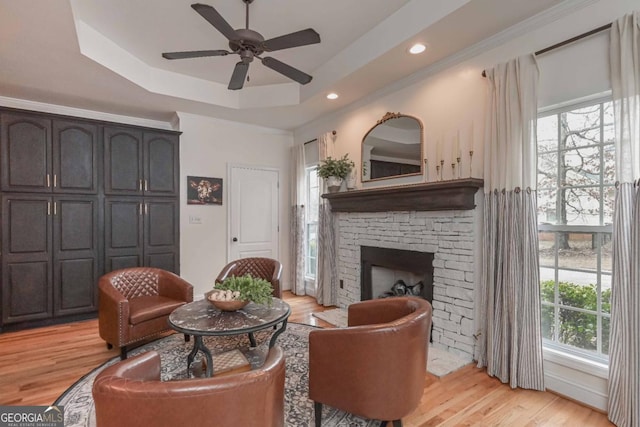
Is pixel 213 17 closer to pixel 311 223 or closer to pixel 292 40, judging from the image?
pixel 292 40

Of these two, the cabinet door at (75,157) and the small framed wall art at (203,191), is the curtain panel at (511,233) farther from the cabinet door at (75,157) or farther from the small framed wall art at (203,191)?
the cabinet door at (75,157)

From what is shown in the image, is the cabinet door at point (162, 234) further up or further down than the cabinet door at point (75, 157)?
further down

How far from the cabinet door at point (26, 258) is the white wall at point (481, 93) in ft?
13.0

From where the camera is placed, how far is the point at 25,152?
12.2ft

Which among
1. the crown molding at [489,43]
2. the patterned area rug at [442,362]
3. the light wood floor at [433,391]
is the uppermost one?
the crown molding at [489,43]

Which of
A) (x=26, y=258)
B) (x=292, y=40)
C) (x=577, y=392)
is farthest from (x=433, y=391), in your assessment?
(x=26, y=258)

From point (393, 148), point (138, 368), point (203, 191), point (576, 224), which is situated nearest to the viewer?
point (138, 368)

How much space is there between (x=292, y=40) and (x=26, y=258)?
398cm

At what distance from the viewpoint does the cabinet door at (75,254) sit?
12.7ft

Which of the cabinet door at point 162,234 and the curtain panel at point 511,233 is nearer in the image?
the curtain panel at point 511,233

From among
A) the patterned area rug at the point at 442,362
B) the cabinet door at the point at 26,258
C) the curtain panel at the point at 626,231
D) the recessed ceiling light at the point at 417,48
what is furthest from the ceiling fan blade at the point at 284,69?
the cabinet door at the point at 26,258

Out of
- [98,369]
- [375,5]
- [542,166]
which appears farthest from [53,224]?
[542,166]

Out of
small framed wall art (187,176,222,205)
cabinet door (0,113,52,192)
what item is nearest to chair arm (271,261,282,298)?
small framed wall art (187,176,222,205)

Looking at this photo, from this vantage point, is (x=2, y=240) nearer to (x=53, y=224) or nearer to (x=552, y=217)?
(x=53, y=224)
